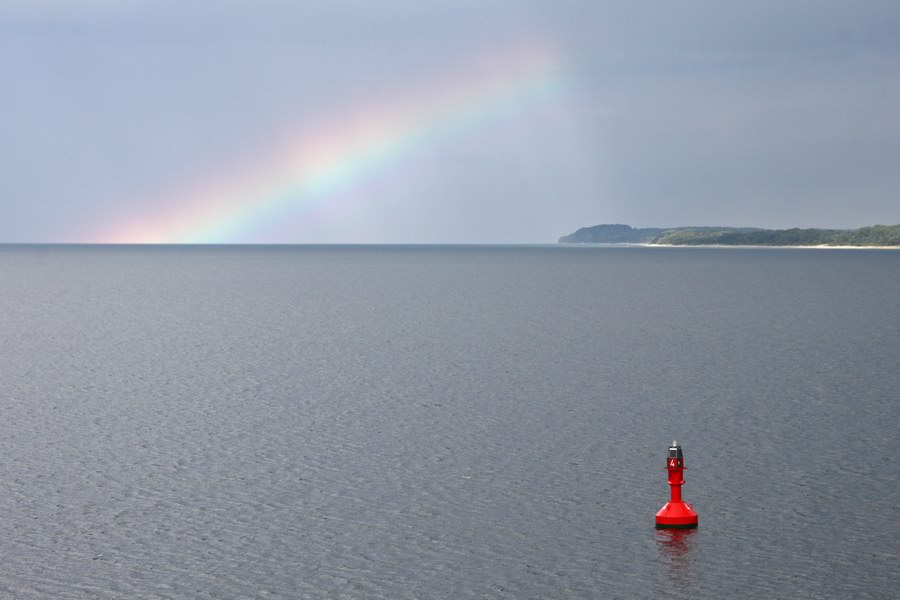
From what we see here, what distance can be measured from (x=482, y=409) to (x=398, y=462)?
22.9 feet

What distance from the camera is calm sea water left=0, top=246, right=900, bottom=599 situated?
15141mm

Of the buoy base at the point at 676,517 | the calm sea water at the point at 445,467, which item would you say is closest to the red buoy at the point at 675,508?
the buoy base at the point at 676,517

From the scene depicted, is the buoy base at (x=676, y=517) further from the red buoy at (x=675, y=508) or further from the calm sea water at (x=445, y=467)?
the calm sea water at (x=445, y=467)

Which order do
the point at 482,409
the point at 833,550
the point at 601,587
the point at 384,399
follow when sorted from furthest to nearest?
the point at 384,399, the point at 482,409, the point at 833,550, the point at 601,587

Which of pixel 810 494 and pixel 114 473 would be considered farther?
pixel 114 473

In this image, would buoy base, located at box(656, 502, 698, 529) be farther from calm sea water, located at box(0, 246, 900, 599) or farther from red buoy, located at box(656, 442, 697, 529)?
calm sea water, located at box(0, 246, 900, 599)

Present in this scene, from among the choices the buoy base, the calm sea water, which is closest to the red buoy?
the buoy base

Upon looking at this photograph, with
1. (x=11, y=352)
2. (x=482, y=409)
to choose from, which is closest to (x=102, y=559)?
(x=482, y=409)

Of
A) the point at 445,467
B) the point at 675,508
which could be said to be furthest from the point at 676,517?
the point at 445,467

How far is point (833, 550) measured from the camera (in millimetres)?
16094

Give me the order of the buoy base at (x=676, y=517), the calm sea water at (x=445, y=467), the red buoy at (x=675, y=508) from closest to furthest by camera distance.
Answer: the calm sea water at (x=445, y=467), the red buoy at (x=675, y=508), the buoy base at (x=676, y=517)

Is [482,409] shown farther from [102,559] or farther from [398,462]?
[102,559]

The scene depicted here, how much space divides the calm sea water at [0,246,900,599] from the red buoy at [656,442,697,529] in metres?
0.34

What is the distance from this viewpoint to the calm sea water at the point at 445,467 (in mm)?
15141
